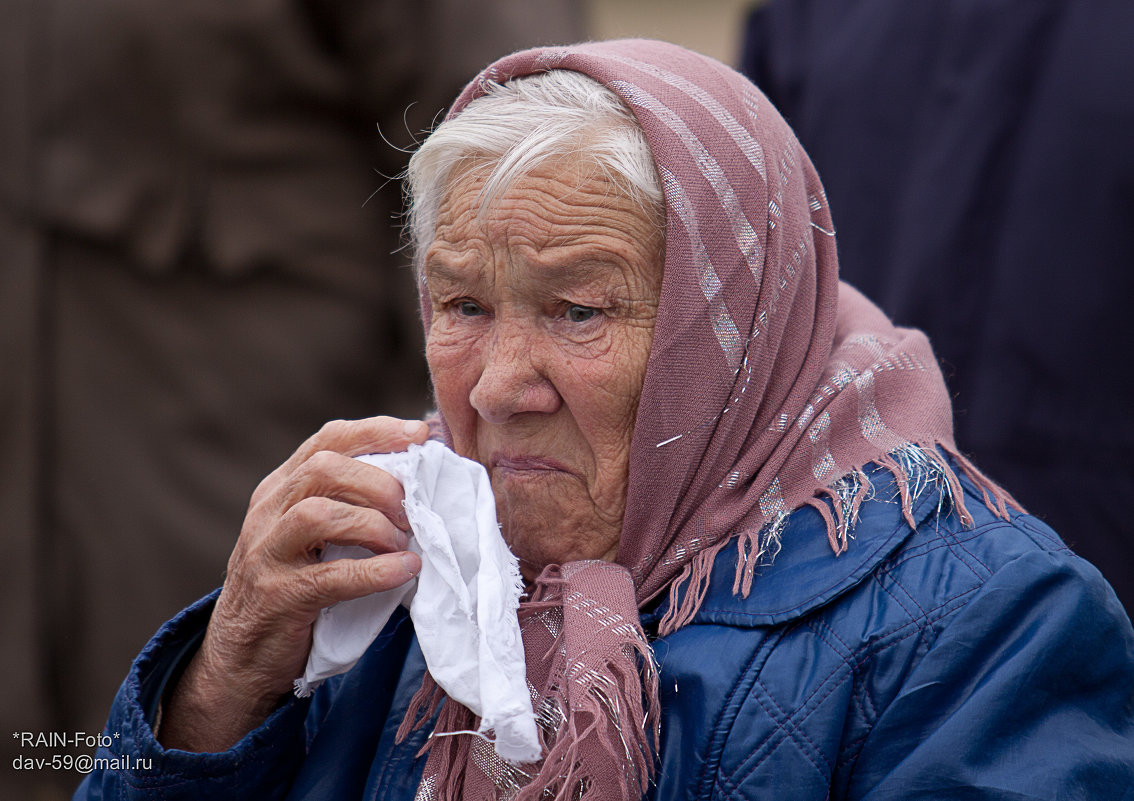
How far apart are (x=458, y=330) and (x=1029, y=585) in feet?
3.60

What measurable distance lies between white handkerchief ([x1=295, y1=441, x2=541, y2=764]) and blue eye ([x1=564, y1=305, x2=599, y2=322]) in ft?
1.06

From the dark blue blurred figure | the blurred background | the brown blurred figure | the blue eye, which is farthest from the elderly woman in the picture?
the brown blurred figure

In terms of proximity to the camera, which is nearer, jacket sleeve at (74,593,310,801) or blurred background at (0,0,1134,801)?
jacket sleeve at (74,593,310,801)

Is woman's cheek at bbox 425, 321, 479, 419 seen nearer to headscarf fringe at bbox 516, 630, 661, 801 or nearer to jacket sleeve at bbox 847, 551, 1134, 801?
headscarf fringe at bbox 516, 630, 661, 801

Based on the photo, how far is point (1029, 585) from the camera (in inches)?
69.3

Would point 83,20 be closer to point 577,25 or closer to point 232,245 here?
point 232,245

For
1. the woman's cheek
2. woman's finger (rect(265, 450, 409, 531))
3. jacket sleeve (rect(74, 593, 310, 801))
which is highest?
the woman's cheek

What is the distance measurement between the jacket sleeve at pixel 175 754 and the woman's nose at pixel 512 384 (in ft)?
2.18

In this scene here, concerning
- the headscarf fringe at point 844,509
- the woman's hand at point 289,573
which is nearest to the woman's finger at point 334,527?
the woman's hand at point 289,573

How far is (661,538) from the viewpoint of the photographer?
6.59ft

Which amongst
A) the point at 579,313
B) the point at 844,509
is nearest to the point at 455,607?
the point at 579,313

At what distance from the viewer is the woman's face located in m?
1.95

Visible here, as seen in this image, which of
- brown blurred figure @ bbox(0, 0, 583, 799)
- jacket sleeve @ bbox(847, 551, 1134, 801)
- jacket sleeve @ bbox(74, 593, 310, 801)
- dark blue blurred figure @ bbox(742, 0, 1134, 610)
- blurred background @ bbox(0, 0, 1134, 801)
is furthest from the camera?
brown blurred figure @ bbox(0, 0, 583, 799)

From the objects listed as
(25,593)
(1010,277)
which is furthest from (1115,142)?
(25,593)
